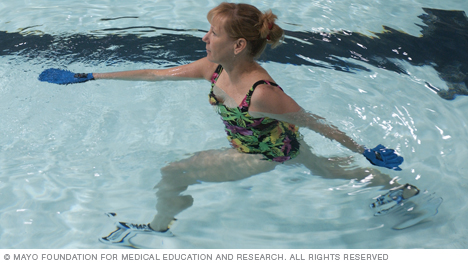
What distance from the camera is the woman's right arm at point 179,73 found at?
8.05ft

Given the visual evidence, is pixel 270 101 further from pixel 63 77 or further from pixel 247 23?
pixel 63 77

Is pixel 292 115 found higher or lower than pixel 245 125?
higher

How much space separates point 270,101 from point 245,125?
0.81 feet

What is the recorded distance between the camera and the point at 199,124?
3256 mm

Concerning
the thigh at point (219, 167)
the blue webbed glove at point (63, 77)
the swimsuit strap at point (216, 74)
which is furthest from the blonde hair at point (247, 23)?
the blue webbed glove at point (63, 77)

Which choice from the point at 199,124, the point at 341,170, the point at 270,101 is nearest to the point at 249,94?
the point at 270,101

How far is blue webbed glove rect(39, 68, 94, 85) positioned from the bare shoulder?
1.42m

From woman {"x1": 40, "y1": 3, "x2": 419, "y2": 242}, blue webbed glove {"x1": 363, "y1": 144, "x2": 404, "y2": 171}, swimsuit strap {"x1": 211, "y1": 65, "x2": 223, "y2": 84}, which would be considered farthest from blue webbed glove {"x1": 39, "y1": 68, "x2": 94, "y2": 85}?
blue webbed glove {"x1": 363, "y1": 144, "x2": 404, "y2": 171}

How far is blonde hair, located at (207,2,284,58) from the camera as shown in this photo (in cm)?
193

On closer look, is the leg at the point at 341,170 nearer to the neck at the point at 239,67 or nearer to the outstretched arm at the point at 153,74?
the neck at the point at 239,67

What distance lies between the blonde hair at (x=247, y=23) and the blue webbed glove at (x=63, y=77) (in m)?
1.30

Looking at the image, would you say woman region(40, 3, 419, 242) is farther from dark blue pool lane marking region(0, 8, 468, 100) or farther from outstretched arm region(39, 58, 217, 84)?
dark blue pool lane marking region(0, 8, 468, 100)

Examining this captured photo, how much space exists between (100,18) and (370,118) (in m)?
3.48
